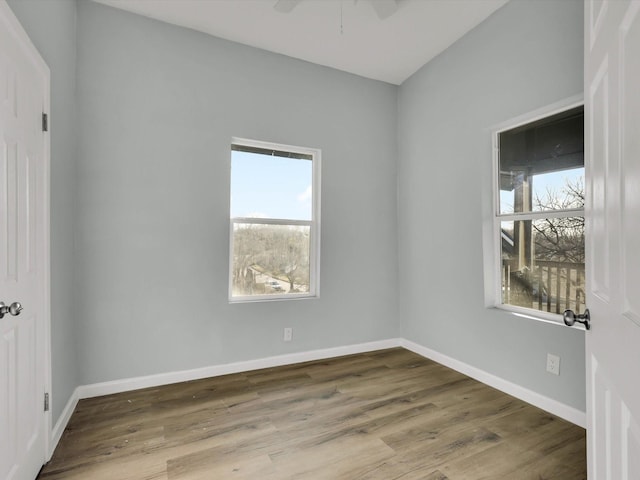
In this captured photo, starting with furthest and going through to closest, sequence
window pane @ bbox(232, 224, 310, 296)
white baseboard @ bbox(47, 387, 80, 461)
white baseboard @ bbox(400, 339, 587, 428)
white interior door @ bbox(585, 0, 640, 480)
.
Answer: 1. window pane @ bbox(232, 224, 310, 296)
2. white baseboard @ bbox(400, 339, 587, 428)
3. white baseboard @ bbox(47, 387, 80, 461)
4. white interior door @ bbox(585, 0, 640, 480)

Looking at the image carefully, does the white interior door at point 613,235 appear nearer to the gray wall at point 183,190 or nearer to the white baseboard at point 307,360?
the white baseboard at point 307,360

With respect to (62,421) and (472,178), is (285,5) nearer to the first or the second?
(472,178)

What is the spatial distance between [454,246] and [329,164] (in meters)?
1.45

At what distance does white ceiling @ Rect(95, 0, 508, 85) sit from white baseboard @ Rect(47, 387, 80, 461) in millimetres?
2923

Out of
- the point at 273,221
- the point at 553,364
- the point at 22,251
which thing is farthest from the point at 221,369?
the point at 553,364

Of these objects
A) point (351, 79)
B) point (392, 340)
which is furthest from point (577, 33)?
point (392, 340)

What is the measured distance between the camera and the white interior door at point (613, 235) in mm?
745

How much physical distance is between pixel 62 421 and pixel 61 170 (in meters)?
1.56

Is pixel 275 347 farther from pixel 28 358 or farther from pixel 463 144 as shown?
pixel 463 144

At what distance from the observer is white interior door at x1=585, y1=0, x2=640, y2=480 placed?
745 millimetres

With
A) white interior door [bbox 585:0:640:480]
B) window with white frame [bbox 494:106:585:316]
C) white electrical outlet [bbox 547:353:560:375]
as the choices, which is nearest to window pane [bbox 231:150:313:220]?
window with white frame [bbox 494:106:585:316]

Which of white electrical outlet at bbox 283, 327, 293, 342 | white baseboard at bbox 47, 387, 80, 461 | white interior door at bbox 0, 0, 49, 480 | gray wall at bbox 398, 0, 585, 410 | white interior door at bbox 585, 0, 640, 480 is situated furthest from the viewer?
white electrical outlet at bbox 283, 327, 293, 342

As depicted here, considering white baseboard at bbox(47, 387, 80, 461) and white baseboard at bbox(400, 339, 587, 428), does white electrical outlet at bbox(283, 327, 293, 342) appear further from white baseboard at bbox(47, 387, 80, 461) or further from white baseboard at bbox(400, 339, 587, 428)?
white baseboard at bbox(47, 387, 80, 461)

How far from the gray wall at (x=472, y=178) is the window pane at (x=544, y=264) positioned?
19 centimetres
